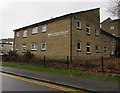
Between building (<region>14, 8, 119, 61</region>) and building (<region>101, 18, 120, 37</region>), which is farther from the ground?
building (<region>101, 18, 120, 37</region>)

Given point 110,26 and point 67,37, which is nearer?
point 67,37

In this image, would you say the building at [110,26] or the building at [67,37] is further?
the building at [110,26]

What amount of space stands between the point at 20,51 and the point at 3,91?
2084 cm

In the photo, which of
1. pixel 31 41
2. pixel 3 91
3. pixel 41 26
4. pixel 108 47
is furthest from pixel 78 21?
pixel 3 91

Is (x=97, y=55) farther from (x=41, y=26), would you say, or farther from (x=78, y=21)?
(x=41, y=26)

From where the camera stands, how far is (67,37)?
1683 centimetres

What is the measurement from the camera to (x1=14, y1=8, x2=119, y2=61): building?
16.9 m

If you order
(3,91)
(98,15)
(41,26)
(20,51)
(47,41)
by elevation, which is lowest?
(3,91)

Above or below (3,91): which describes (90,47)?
above

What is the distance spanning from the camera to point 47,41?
1967cm

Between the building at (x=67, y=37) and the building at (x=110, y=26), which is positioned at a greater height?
the building at (x=110, y=26)

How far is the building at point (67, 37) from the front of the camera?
55.5 feet

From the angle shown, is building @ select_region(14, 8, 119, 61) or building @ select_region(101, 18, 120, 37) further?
Answer: building @ select_region(101, 18, 120, 37)

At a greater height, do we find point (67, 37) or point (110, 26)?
point (110, 26)
